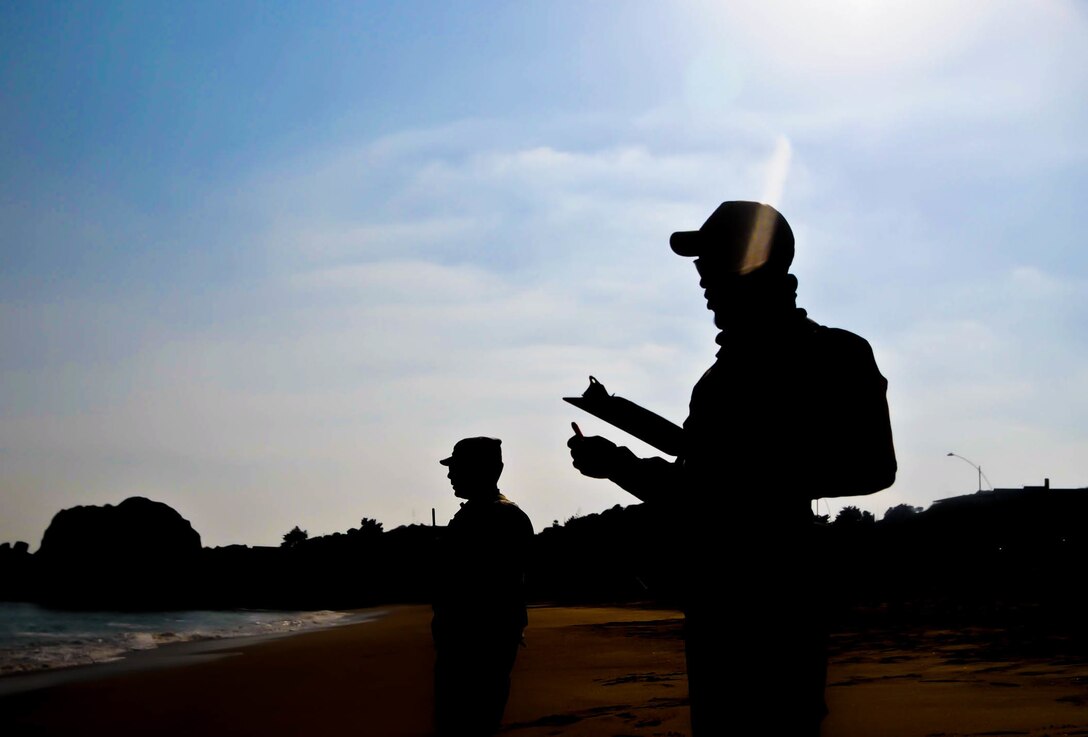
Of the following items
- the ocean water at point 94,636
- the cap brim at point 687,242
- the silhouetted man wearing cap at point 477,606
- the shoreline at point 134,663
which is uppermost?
the cap brim at point 687,242

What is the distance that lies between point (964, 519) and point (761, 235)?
1407 inches

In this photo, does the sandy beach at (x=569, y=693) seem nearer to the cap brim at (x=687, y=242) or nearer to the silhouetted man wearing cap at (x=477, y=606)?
the silhouetted man wearing cap at (x=477, y=606)

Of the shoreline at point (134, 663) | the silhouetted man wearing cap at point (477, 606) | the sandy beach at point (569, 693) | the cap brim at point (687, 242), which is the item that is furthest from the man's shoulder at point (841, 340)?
the shoreline at point (134, 663)

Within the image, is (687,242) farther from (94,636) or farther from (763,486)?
(94,636)

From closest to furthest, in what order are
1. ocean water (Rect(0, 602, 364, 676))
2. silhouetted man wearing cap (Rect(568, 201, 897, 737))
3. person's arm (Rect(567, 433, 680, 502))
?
silhouetted man wearing cap (Rect(568, 201, 897, 737))
person's arm (Rect(567, 433, 680, 502))
ocean water (Rect(0, 602, 364, 676))

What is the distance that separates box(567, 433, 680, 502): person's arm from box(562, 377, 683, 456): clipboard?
142 mm

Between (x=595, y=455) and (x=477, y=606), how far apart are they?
312 centimetres

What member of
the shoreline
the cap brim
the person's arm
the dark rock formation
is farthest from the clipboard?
the dark rock formation

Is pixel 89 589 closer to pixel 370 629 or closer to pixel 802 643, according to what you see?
pixel 370 629

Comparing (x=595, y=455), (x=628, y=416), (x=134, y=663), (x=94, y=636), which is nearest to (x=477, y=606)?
(x=628, y=416)

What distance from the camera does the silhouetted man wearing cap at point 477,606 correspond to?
16.8 ft

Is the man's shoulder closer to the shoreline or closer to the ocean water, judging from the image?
the shoreline

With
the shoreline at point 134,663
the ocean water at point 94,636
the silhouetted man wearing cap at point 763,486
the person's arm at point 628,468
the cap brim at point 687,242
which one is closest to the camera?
the silhouetted man wearing cap at point 763,486

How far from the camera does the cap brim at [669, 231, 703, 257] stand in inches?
93.1
